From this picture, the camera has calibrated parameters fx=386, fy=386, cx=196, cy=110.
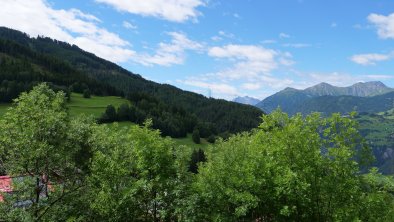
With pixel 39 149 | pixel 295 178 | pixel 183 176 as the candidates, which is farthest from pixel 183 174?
pixel 39 149

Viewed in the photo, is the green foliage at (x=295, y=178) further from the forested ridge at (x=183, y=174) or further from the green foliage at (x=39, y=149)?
the green foliage at (x=39, y=149)

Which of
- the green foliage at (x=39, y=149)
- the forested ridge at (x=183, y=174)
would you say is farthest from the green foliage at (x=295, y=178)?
the green foliage at (x=39, y=149)

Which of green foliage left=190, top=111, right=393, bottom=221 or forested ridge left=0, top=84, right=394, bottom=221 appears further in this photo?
forested ridge left=0, top=84, right=394, bottom=221

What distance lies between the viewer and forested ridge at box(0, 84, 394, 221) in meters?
25.6

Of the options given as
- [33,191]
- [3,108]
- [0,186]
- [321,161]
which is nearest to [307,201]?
[321,161]

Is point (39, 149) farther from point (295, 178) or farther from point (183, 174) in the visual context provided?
point (295, 178)

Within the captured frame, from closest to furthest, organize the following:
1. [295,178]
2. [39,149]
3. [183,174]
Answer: [295,178]
[39,149]
[183,174]

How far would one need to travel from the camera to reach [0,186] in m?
41.7

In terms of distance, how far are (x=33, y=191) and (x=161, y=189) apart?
899cm

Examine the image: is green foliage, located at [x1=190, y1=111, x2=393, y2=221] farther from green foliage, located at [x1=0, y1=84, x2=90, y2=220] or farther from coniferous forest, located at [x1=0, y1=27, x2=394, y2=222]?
green foliage, located at [x1=0, y1=84, x2=90, y2=220]

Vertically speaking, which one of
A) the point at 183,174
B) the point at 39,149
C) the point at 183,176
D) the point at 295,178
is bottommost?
the point at 183,176

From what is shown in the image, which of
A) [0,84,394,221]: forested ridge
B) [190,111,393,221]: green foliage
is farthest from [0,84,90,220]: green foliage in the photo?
[190,111,393,221]: green foliage

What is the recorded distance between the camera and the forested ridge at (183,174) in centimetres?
2558

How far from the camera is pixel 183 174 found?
2997 centimetres
